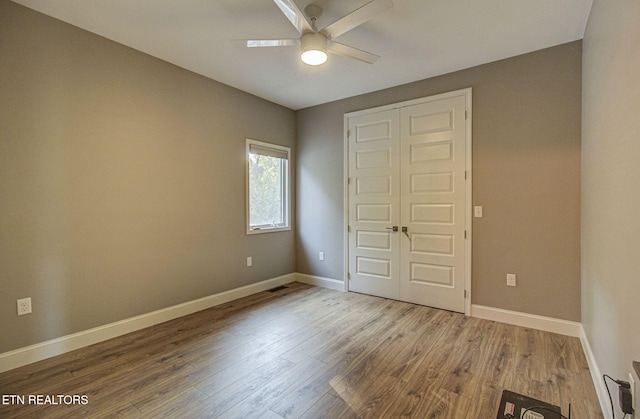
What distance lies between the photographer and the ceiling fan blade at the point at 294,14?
1.76 meters

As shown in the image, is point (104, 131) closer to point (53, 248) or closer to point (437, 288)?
point (53, 248)

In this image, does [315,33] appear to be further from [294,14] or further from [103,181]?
[103,181]

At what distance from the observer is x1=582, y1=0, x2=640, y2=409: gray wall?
126 centimetres

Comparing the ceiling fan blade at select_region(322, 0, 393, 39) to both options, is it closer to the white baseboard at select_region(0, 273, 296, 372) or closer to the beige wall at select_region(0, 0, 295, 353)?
the beige wall at select_region(0, 0, 295, 353)

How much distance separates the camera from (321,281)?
4324 millimetres

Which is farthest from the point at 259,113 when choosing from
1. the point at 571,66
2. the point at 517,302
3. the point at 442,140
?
the point at 517,302

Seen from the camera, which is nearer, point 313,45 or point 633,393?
point 633,393

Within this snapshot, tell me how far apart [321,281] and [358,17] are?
3.37m

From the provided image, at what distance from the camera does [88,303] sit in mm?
2508

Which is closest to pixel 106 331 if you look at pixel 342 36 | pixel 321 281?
pixel 321 281

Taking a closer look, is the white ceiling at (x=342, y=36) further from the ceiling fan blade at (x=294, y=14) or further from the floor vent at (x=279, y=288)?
the floor vent at (x=279, y=288)

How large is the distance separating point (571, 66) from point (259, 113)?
11.2ft

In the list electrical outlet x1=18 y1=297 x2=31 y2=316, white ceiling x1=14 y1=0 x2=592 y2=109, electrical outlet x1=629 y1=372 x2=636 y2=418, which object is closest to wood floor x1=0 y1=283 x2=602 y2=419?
electrical outlet x1=18 y1=297 x2=31 y2=316

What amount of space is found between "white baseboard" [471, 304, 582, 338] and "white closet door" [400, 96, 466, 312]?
0.71ft
